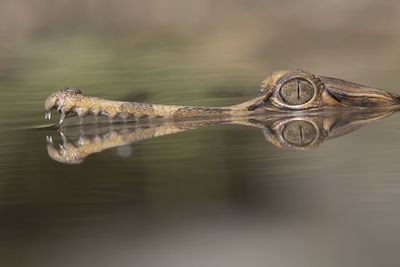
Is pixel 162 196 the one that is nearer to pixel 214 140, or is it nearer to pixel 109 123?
pixel 214 140

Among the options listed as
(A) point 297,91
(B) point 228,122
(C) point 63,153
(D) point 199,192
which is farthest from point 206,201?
(A) point 297,91

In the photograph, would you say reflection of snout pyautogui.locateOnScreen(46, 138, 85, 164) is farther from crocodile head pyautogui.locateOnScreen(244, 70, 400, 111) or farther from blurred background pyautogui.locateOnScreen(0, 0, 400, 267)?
crocodile head pyautogui.locateOnScreen(244, 70, 400, 111)

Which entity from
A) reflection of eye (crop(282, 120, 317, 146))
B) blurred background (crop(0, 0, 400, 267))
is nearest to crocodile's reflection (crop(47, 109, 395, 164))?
reflection of eye (crop(282, 120, 317, 146))

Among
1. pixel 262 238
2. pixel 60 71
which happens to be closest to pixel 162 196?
pixel 262 238

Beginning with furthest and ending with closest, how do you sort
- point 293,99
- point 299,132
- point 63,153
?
point 293,99, point 299,132, point 63,153

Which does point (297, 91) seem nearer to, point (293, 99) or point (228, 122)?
point (293, 99)

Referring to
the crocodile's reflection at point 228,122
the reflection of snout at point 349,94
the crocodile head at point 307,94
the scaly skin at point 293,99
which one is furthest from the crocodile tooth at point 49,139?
the reflection of snout at point 349,94
